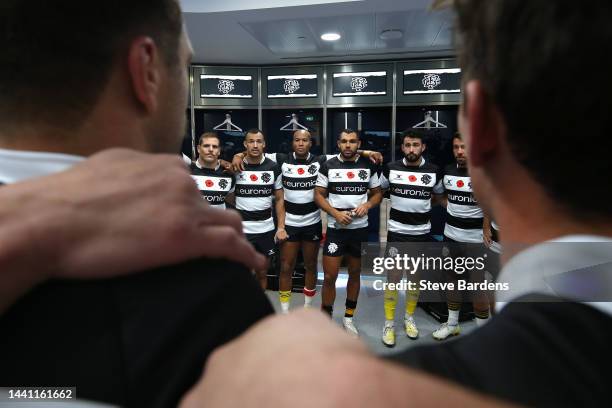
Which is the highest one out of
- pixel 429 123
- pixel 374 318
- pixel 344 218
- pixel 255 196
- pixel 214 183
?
pixel 429 123

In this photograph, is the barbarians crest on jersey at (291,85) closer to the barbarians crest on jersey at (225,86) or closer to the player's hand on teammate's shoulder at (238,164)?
the barbarians crest on jersey at (225,86)

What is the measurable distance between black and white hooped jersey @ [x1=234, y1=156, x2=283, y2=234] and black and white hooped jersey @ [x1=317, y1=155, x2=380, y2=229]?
0.53 metres

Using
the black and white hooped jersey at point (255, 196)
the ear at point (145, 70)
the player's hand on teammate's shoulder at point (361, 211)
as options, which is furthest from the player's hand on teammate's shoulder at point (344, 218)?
the ear at point (145, 70)

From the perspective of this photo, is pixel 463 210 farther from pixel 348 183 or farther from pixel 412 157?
pixel 348 183

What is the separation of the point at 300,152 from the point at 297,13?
1.27m

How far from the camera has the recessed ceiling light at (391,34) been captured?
13.7ft

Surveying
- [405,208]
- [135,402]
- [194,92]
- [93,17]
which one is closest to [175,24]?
[93,17]

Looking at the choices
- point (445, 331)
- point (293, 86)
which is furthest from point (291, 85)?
point (445, 331)

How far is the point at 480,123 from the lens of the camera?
434 millimetres

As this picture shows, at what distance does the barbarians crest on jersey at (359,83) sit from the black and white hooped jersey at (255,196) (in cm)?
212

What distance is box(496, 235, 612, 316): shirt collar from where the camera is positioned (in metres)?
0.38

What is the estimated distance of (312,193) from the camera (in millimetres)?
3979

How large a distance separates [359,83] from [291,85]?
3.13 feet

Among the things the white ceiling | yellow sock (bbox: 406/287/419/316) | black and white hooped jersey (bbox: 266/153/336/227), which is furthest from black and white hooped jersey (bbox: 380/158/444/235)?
the white ceiling
